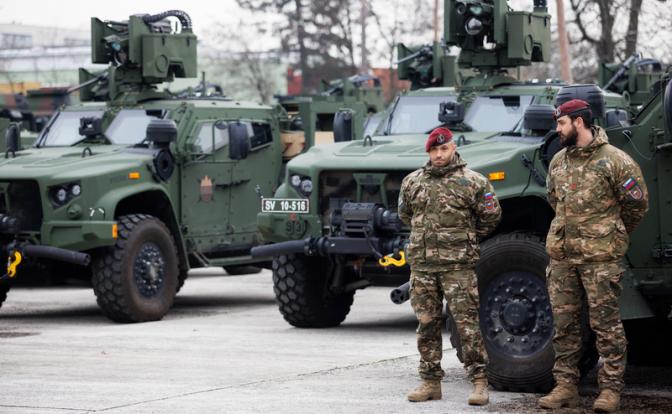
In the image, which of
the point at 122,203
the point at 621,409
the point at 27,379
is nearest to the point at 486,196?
the point at 621,409

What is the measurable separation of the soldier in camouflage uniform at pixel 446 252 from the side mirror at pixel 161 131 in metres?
6.22

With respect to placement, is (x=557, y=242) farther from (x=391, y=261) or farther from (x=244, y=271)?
(x=244, y=271)

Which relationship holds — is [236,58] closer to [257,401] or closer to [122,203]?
[122,203]

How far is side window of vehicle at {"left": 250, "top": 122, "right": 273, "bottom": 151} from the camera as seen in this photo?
16047mm

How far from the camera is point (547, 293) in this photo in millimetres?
8969

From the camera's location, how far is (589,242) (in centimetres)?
820

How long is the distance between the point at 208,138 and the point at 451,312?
23.4ft

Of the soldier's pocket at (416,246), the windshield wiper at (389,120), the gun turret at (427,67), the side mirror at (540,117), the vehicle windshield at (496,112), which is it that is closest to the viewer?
the soldier's pocket at (416,246)

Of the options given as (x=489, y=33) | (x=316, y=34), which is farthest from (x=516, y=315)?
(x=316, y=34)

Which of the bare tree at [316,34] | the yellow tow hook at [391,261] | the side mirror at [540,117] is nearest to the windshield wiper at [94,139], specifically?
the yellow tow hook at [391,261]

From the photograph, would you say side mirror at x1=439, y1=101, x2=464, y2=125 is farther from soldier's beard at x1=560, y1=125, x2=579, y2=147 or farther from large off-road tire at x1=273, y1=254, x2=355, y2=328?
soldier's beard at x1=560, y1=125, x2=579, y2=147

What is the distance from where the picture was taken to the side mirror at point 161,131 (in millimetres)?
14594

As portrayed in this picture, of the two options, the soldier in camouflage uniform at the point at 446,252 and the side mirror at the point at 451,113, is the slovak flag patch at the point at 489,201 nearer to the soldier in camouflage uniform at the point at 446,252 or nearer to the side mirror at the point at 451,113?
the soldier in camouflage uniform at the point at 446,252

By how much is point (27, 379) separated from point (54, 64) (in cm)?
5203
